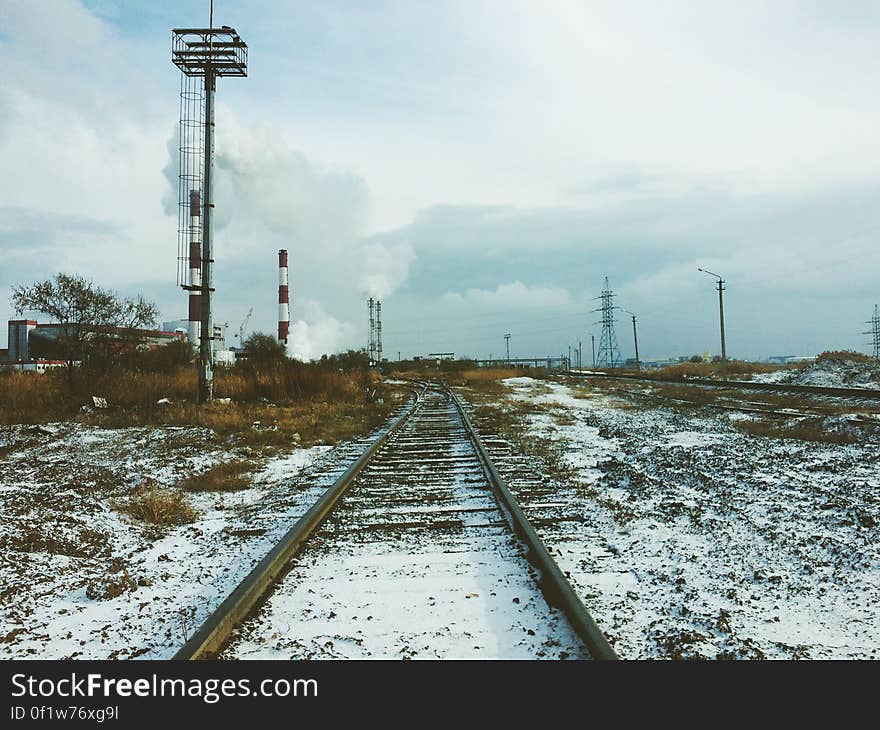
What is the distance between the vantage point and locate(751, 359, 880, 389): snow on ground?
28641 mm

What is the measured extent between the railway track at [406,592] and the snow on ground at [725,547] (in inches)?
10.5

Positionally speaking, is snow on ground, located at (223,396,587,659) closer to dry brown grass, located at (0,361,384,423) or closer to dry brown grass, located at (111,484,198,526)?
dry brown grass, located at (111,484,198,526)

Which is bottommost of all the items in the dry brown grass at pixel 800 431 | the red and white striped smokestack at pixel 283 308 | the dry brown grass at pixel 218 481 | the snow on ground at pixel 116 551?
the snow on ground at pixel 116 551

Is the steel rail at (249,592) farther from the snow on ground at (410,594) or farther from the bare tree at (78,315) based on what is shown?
the bare tree at (78,315)

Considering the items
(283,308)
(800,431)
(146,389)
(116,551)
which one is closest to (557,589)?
(116,551)

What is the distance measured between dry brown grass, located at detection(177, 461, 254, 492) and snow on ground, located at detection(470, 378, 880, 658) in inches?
137

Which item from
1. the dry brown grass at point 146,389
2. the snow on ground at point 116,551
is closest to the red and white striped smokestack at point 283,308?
the dry brown grass at point 146,389

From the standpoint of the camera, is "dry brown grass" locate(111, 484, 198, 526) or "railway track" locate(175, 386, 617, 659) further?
"dry brown grass" locate(111, 484, 198, 526)

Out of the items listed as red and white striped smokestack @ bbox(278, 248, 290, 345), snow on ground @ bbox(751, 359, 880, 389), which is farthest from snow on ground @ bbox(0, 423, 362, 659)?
red and white striped smokestack @ bbox(278, 248, 290, 345)

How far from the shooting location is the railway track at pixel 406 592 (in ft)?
9.41

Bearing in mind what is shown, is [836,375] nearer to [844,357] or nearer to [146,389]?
[844,357]

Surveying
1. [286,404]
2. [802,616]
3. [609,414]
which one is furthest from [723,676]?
[286,404]

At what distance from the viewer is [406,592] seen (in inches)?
142

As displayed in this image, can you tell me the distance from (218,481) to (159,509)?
1.65 m
